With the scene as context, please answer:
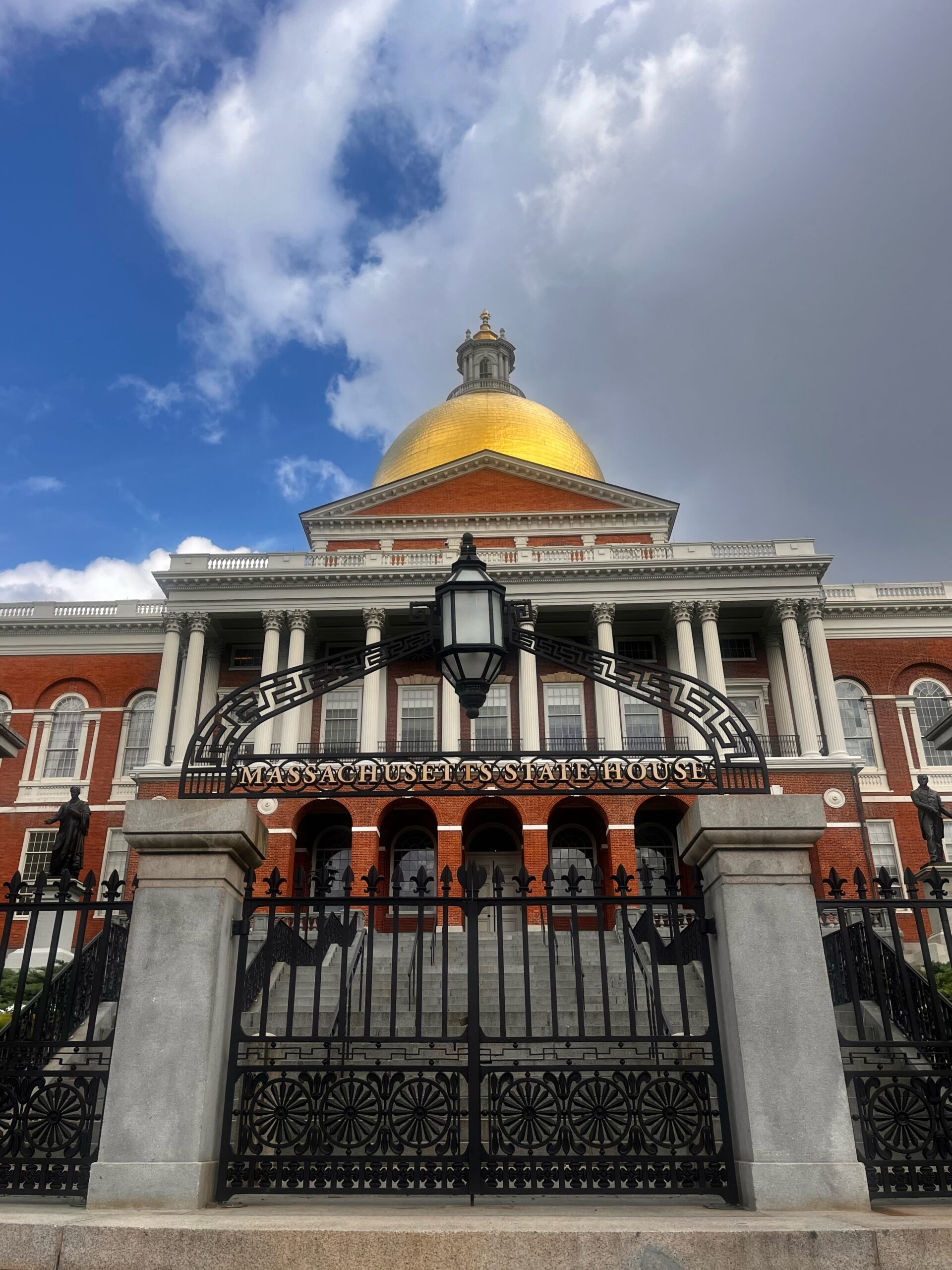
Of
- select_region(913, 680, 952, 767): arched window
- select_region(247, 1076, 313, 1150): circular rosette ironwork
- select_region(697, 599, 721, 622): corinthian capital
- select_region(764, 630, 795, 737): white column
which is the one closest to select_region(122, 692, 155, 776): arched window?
select_region(697, 599, 721, 622): corinthian capital

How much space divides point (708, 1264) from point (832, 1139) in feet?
4.23

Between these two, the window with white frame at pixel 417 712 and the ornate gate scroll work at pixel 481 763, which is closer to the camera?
the ornate gate scroll work at pixel 481 763

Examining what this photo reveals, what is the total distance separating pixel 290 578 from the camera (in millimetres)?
37906

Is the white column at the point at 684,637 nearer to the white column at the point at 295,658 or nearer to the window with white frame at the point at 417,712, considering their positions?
the window with white frame at the point at 417,712

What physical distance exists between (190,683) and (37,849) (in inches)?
333

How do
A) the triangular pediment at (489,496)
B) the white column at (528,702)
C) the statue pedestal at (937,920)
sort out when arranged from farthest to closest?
the triangular pediment at (489,496), the white column at (528,702), the statue pedestal at (937,920)

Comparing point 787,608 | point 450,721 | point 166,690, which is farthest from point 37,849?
point 787,608

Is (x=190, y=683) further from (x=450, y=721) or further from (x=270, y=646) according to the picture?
(x=450, y=721)

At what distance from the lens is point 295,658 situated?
36625 millimetres

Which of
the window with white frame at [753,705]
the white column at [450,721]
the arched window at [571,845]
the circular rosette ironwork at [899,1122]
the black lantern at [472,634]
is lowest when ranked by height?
the circular rosette ironwork at [899,1122]

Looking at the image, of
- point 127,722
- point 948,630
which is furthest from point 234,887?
point 948,630

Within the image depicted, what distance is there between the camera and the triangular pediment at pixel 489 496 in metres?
42.9

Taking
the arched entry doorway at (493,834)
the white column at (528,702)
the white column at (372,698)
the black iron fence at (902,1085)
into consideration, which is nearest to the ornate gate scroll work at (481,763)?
the black iron fence at (902,1085)

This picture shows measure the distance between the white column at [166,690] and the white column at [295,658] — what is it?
13.0 ft
